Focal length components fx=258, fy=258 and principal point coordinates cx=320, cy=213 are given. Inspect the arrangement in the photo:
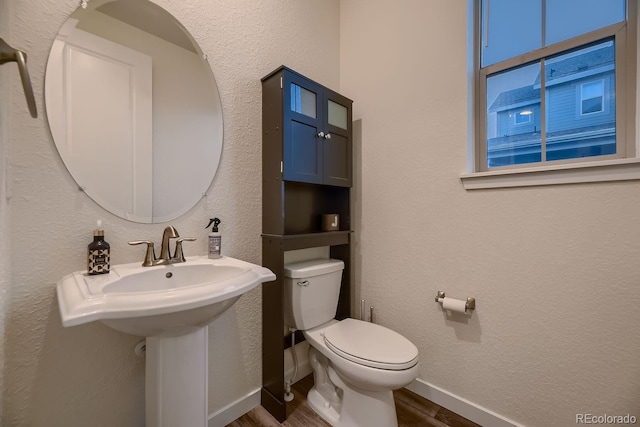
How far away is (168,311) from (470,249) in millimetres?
1308

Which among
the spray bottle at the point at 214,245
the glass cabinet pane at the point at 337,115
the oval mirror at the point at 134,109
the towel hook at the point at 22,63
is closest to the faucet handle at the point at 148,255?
the oval mirror at the point at 134,109

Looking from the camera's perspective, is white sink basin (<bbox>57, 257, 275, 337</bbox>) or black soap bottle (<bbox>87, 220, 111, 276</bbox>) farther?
black soap bottle (<bbox>87, 220, 111, 276</bbox>)

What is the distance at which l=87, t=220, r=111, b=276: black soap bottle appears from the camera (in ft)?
2.78

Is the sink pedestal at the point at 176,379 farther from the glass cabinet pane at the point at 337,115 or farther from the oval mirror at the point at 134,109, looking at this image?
the glass cabinet pane at the point at 337,115

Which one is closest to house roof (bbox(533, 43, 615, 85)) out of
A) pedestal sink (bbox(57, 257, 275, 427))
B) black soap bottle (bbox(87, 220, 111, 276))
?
pedestal sink (bbox(57, 257, 275, 427))

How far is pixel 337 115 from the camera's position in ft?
5.15

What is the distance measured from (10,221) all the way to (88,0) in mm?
781

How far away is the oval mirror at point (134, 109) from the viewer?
0.87 metres

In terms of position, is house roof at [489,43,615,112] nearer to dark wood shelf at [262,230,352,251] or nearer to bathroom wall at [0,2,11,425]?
dark wood shelf at [262,230,352,251]

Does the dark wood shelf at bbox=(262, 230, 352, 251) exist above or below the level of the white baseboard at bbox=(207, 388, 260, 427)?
above

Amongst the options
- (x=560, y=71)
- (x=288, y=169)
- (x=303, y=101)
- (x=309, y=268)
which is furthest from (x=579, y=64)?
(x=309, y=268)

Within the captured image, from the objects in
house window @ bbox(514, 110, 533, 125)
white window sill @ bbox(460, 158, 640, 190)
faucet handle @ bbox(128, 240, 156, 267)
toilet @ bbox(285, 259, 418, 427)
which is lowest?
toilet @ bbox(285, 259, 418, 427)

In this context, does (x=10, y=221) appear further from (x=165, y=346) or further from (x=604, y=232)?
(x=604, y=232)

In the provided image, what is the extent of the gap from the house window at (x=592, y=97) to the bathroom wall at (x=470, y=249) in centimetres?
37
